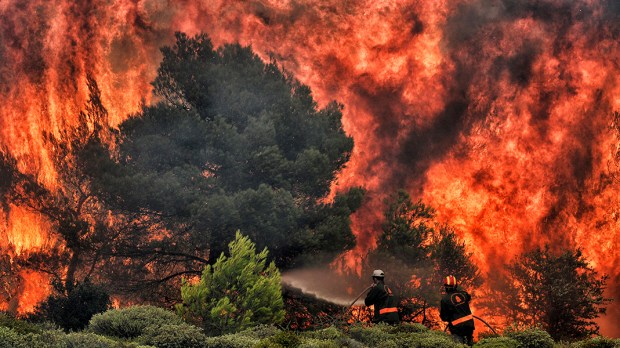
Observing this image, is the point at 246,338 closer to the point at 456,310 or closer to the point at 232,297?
the point at 232,297

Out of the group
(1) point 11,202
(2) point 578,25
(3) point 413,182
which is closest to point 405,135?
(3) point 413,182

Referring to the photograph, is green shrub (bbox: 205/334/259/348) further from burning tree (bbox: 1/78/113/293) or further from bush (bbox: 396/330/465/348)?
burning tree (bbox: 1/78/113/293)

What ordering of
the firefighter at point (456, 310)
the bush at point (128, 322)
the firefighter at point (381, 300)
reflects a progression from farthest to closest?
1. the firefighter at point (381, 300)
2. the firefighter at point (456, 310)
3. the bush at point (128, 322)

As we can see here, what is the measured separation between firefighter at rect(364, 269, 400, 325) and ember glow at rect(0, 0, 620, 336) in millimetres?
19134

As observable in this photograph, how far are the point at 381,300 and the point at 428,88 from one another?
24.0 metres

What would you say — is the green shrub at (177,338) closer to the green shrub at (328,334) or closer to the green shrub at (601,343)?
the green shrub at (328,334)

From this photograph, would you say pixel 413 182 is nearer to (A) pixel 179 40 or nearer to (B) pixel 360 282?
(B) pixel 360 282

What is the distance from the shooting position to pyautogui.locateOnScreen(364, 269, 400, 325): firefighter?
72.0 feet

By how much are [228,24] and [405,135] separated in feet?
34.9

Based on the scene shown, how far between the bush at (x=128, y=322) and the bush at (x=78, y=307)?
5.00 meters

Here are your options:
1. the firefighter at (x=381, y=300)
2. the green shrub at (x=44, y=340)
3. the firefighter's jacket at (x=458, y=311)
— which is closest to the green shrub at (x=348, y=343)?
the firefighter's jacket at (x=458, y=311)

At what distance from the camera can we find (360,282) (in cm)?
3422

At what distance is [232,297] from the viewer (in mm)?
21500

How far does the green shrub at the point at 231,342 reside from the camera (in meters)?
17.4
